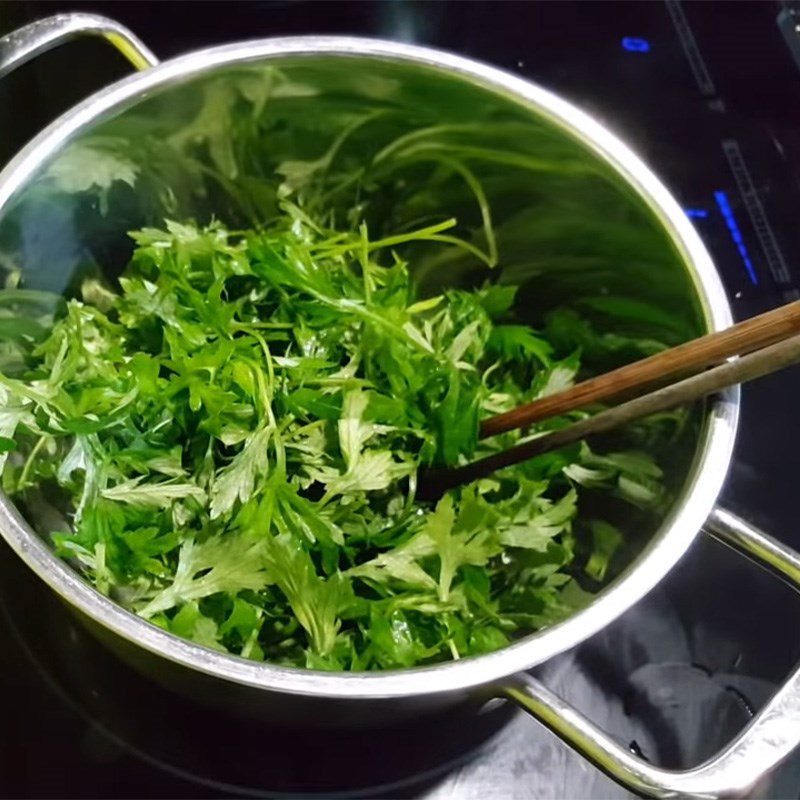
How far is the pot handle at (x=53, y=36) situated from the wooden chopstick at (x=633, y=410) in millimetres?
383

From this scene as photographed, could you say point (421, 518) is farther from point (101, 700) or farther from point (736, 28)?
point (736, 28)

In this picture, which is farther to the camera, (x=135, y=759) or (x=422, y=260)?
(x=422, y=260)

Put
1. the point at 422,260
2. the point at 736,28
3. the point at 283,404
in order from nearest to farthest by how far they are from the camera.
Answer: the point at 283,404 → the point at 422,260 → the point at 736,28

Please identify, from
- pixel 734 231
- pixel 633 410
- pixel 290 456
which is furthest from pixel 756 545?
pixel 734 231

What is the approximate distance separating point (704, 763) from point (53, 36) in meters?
0.64

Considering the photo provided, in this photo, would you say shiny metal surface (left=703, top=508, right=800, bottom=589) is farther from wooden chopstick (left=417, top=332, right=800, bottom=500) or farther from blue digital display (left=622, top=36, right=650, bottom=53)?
blue digital display (left=622, top=36, right=650, bottom=53)

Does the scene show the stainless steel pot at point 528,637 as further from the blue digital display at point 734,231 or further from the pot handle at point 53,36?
the blue digital display at point 734,231

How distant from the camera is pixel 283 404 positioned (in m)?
0.72

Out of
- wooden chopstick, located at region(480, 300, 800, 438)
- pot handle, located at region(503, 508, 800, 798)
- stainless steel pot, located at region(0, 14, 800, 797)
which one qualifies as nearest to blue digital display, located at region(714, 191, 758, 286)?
stainless steel pot, located at region(0, 14, 800, 797)

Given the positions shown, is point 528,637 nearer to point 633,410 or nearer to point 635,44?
point 633,410

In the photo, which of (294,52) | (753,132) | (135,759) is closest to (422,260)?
(294,52)

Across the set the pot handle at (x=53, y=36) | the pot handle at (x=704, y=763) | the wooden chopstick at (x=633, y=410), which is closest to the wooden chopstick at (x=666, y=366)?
the wooden chopstick at (x=633, y=410)

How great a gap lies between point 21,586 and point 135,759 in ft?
0.55

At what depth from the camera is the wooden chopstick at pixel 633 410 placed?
597 mm
